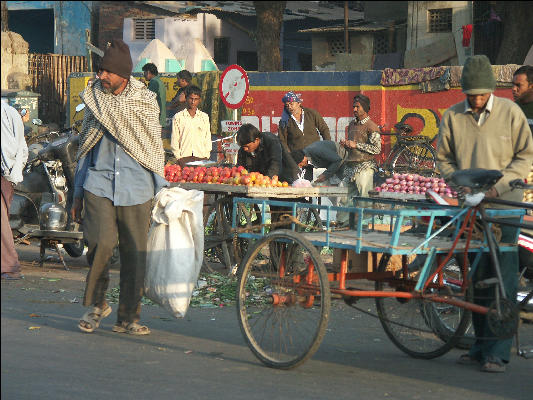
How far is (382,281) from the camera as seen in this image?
6180mm

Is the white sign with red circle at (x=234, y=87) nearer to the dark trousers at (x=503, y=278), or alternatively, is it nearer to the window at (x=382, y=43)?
the dark trousers at (x=503, y=278)

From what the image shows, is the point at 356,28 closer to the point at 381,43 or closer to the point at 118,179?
the point at 381,43

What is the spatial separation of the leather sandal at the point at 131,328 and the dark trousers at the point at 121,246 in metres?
0.04

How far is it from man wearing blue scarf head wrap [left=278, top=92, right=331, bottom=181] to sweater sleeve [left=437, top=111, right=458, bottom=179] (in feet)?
18.9

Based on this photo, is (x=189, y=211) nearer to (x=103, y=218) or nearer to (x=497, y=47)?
(x=103, y=218)

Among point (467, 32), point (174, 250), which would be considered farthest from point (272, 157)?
point (467, 32)

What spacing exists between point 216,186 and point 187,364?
3.71 metres

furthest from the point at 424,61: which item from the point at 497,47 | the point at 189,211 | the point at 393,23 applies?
the point at 189,211

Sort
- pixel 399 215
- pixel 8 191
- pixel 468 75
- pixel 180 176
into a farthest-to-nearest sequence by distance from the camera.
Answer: pixel 180 176 < pixel 8 191 < pixel 468 75 < pixel 399 215

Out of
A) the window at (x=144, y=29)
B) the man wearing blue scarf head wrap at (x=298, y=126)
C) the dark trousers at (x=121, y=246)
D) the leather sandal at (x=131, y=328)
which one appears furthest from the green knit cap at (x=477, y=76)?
the window at (x=144, y=29)

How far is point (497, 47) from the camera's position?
28.0 metres

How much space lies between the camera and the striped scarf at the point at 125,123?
6652 mm

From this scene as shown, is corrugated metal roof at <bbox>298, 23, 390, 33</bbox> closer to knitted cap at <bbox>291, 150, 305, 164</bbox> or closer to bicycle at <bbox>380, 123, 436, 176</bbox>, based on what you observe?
bicycle at <bbox>380, 123, 436, 176</bbox>

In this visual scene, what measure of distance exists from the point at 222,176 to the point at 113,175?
9.66 ft
